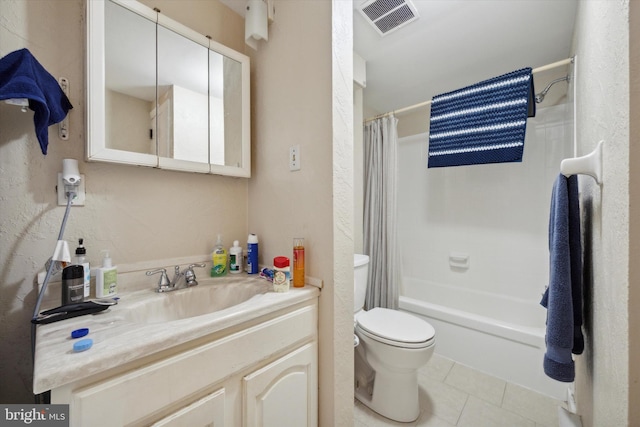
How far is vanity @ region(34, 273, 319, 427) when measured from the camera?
20.3 inches

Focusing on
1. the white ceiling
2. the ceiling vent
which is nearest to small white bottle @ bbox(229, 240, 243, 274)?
the white ceiling

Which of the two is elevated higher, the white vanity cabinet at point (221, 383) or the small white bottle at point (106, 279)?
the small white bottle at point (106, 279)

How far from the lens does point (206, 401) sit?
26.7 inches

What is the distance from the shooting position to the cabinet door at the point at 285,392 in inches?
30.7

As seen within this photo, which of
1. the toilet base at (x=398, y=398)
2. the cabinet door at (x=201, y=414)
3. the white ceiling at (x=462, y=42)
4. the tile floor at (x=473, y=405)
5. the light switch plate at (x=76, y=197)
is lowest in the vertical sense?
the tile floor at (x=473, y=405)

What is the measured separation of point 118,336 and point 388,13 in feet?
6.06

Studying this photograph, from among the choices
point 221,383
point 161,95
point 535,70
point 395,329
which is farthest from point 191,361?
point 535,70

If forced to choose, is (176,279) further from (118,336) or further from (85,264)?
(118,336)

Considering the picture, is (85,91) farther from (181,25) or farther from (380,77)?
(380,77)

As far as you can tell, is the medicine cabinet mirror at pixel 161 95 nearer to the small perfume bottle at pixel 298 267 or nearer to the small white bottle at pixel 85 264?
the small white bottle at pixel 85 264

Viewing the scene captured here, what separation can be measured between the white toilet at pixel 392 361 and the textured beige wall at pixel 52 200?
1098mm

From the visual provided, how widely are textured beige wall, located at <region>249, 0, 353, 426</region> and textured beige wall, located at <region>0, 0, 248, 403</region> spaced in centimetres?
49

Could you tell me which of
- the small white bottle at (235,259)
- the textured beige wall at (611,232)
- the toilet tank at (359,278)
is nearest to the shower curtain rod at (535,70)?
the textured beige wall at (611,232)

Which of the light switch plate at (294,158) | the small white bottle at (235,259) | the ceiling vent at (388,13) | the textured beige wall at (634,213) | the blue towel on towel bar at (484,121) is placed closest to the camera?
the textured beige wall at (634,213)
